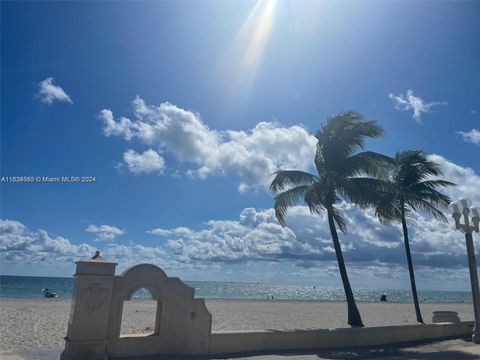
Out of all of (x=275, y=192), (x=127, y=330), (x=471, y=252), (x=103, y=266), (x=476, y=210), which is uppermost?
(x=275, y=192)

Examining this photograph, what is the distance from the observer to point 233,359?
955 centimetres

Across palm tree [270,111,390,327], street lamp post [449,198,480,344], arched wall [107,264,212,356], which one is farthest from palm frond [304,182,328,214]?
arched wall [107,264,212,356]

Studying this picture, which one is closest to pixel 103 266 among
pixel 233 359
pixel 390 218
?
pixel 233 359

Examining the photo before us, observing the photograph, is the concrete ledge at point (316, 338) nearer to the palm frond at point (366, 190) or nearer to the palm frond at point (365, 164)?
the palm frond at point (366, 190)

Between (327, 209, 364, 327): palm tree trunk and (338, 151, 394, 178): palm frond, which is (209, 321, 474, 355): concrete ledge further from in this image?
(338, 151, 394, 178): palm frond

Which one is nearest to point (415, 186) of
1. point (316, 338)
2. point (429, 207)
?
point (429, 207)

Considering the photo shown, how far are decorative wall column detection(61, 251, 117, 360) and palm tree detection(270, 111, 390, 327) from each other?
25.9ft

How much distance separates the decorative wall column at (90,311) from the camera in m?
8.54

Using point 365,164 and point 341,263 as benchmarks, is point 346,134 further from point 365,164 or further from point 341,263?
point 341,263

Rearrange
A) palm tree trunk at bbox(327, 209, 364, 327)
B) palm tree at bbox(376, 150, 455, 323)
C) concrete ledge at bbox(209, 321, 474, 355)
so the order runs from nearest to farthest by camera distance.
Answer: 1. concrete ledge at bbox(209, 321, 474, 355)
2. palm tree trunk at bbox(327, 209, 364, 327)
3. palm tree at bbox(376, 150, 455, 323)

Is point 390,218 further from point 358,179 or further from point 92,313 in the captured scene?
point 92,313

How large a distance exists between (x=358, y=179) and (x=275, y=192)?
3.12 metres

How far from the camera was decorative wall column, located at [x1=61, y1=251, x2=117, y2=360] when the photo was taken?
28.0 feet

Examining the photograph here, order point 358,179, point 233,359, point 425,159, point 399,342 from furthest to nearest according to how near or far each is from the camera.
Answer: point 425,159 → point 358,179 → point 399,342 → point 233,359
